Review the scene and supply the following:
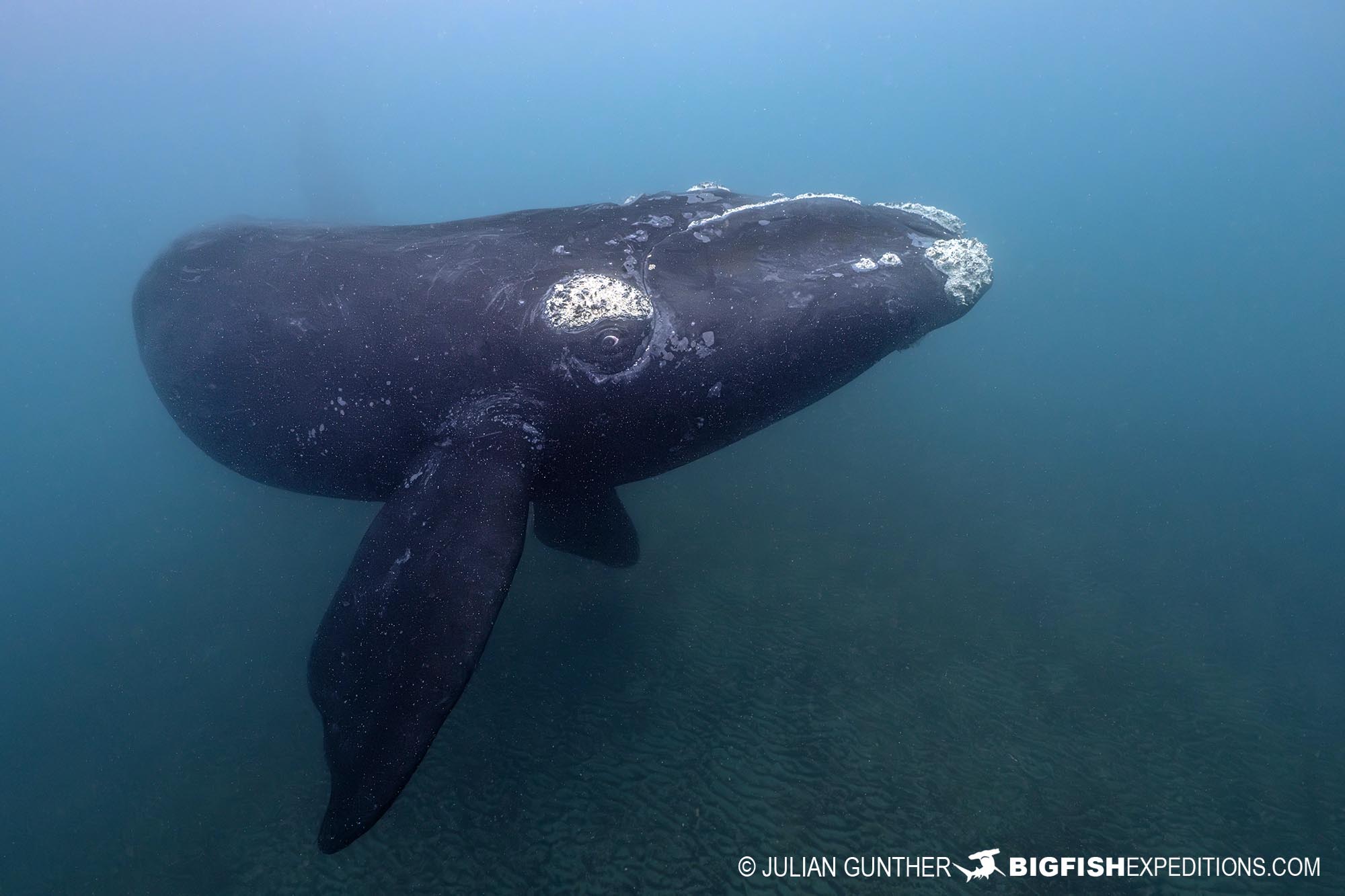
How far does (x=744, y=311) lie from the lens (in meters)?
4.46

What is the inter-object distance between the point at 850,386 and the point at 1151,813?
12.8m

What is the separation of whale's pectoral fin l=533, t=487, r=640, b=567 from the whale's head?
5.31 feet

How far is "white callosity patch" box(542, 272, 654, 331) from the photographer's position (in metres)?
4.29

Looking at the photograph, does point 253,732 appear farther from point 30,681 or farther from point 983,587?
point 983,587

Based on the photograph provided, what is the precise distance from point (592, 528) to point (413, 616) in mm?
3083

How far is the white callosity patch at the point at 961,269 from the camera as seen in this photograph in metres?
4.82

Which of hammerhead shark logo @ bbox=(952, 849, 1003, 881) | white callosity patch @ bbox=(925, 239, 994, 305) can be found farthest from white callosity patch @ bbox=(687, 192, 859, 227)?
hammerhead shark logo @ bbox=(952, 849, 1003, 881)

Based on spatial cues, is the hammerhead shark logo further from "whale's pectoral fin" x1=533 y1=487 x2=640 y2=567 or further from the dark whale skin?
the dark whale skin

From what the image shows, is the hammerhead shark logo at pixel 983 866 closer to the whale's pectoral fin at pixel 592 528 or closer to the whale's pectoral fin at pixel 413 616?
the whale's pectoral fin at pixel 592 528

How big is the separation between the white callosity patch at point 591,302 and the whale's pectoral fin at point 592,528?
7.36ft

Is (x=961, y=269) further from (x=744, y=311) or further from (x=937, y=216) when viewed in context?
(x=744, y=311)

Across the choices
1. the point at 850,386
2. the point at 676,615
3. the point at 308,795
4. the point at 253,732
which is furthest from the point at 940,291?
the point at 850,386

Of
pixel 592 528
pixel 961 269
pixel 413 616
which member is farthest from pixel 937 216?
Result: pixel 413 616

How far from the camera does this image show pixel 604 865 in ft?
17.1
